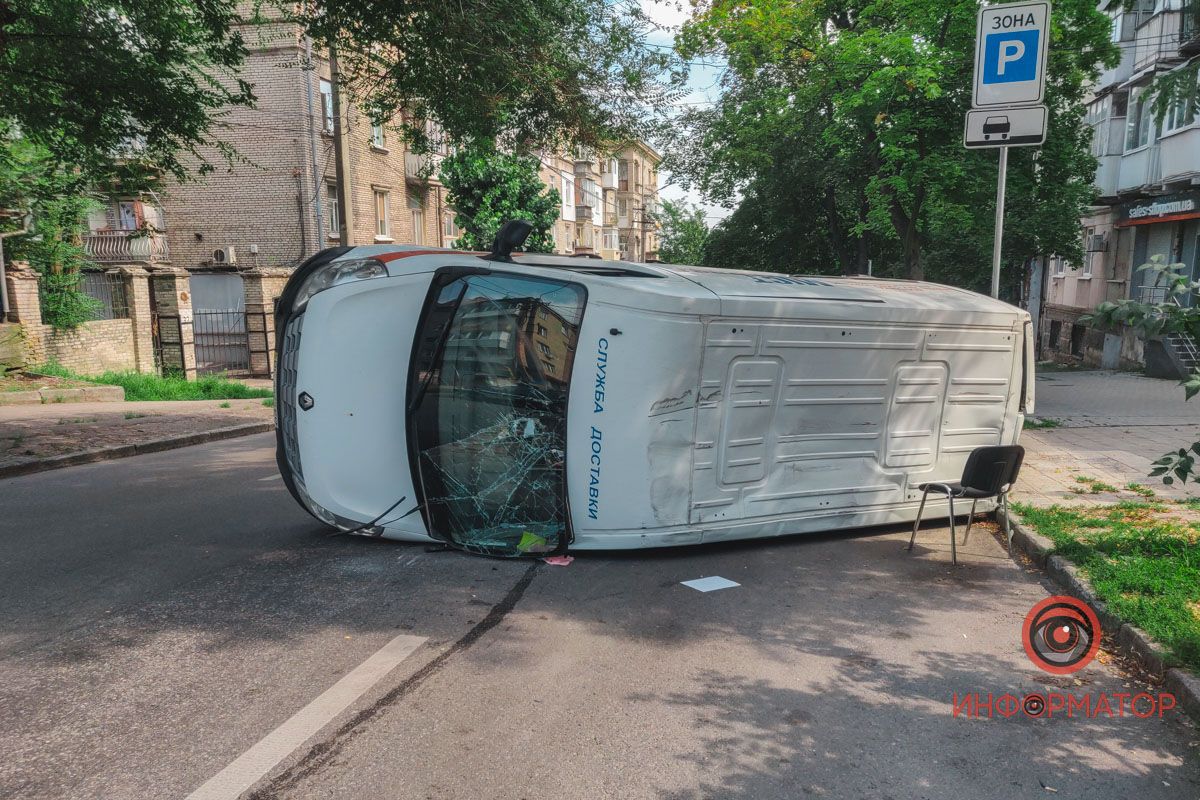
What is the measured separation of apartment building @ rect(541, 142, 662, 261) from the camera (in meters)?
47.9

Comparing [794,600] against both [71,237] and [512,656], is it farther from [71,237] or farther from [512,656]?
[71,237]

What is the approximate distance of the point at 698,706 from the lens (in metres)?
3.82

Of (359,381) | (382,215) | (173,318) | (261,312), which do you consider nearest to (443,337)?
(359,381)

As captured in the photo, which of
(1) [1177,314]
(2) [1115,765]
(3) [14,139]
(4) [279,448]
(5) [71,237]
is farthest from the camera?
(5) [71,237]

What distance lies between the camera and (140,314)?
1825 cm

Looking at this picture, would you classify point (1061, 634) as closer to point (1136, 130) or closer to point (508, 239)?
point (508, 239)

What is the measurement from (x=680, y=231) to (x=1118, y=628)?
178 ft

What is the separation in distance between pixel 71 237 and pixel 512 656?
18.9 metres

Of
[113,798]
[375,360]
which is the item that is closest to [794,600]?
[375,360]

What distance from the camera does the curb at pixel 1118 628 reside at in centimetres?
393

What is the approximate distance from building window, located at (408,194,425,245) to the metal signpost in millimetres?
27328

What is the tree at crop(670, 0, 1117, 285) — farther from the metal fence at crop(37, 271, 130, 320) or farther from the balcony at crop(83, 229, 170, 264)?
the balcony at crop(83, 229, 170, 264)

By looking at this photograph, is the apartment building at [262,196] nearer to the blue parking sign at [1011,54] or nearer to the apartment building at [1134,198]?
the blue parking sign at [1011,54]

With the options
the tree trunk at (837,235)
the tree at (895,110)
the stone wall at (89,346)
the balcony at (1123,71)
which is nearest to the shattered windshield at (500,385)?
the tree at (895,110)
